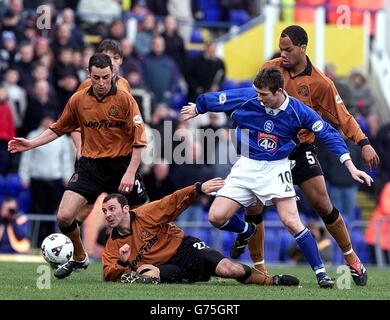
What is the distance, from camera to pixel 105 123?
1280 cm

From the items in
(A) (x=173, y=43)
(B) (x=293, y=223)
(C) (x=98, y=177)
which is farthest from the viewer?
(A) (x=173, y=43)

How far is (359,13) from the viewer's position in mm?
26484

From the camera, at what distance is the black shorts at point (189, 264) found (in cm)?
1216

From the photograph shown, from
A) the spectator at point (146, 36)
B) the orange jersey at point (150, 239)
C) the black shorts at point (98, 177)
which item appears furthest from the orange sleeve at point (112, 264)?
the spectator at point (146, 36)

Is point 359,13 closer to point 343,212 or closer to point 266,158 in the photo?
point 343,212

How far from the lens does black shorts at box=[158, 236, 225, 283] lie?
39.9 feet

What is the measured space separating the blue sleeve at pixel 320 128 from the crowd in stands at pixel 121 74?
735 centimetres

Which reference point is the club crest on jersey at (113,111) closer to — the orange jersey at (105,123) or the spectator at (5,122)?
the orange jersey at (105,123)

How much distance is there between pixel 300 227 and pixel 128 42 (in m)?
10.6

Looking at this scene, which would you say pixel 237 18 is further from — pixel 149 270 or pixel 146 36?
pixel 149 270

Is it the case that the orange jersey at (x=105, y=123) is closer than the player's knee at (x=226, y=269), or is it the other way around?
the player's knee at (x=226, y=269)

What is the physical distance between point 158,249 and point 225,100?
1573mm

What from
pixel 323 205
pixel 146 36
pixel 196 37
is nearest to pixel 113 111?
pixel 323 205

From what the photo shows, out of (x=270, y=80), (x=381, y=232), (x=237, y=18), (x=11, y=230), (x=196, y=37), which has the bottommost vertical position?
(x=381, y=232)
